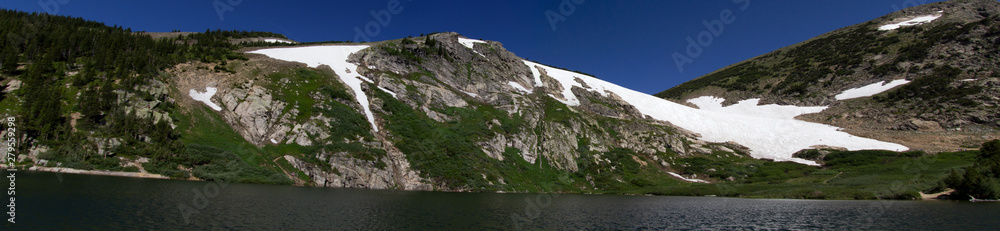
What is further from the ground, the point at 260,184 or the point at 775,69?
the point at 775,69

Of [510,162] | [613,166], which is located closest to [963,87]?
[613,166]

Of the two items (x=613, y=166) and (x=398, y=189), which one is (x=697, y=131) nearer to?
(x=613, y=166)

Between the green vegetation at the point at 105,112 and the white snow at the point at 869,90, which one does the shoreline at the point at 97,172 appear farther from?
the white snow at the point at 869,90

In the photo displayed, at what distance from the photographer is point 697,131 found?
398 feet

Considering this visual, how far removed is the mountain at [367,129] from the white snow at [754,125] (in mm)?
871

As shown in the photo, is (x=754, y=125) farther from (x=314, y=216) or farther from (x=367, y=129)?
(x=314, y=216)

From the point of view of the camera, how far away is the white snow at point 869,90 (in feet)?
408

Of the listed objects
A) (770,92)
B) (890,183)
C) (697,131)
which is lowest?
(890,183)

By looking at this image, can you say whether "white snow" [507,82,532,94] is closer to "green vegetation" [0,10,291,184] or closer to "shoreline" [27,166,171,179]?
"green vegetation" [0,10,291,184]

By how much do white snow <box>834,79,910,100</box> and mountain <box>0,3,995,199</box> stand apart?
79.5ft

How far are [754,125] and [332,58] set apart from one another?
437ft

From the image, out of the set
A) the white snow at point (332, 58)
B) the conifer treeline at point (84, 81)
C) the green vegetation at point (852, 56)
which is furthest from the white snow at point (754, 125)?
the conifer treeline at point (84, 81)

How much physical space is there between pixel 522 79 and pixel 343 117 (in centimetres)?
6854

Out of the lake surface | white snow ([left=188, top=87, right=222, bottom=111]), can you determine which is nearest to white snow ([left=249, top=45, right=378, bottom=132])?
white snow ([left=188, top=87, right=222, bottom=111])
